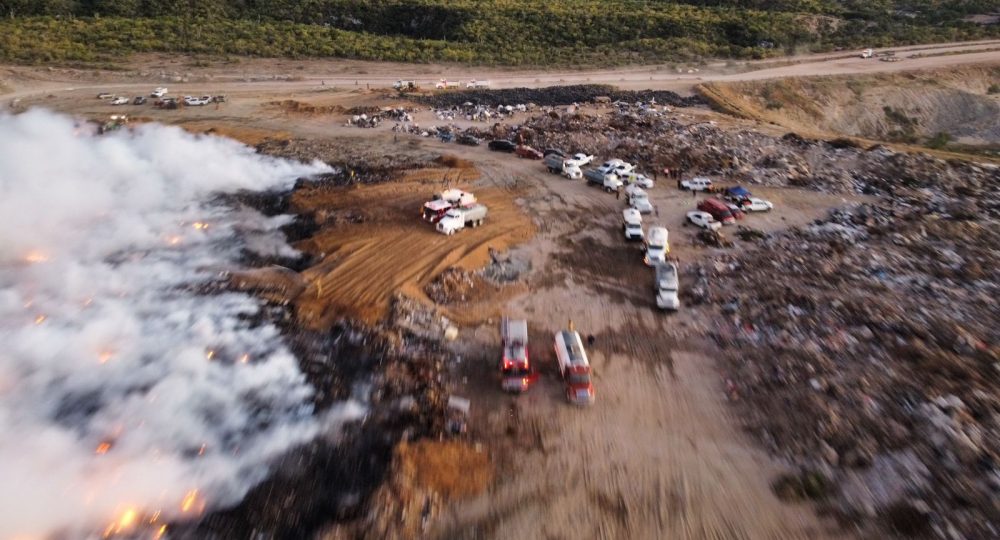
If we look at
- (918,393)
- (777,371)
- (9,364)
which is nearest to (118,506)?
(9,364)

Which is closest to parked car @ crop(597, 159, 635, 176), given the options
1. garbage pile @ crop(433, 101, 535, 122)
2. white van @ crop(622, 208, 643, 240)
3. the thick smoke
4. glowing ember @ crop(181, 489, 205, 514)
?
white van @ crop(622, 208, 643, 240)

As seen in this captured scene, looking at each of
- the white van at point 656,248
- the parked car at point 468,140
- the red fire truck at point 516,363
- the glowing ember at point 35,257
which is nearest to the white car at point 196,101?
the parked car at point 468,140

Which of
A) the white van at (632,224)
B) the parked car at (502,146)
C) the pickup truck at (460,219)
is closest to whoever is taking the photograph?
the white van at (632,224)

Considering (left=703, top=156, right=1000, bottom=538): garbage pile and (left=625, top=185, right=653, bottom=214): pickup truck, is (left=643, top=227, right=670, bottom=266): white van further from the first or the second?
(left=625, top=185, right=653, bottom=214): pickup truck

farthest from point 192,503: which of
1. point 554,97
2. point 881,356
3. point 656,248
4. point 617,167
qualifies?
point 554,97

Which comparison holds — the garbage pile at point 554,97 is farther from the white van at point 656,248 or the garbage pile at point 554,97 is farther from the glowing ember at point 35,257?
the glowing ember at point 35,257

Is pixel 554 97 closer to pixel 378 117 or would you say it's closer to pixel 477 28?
pixel 378 117

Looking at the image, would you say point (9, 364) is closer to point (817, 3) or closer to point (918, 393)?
point (918, 393)
